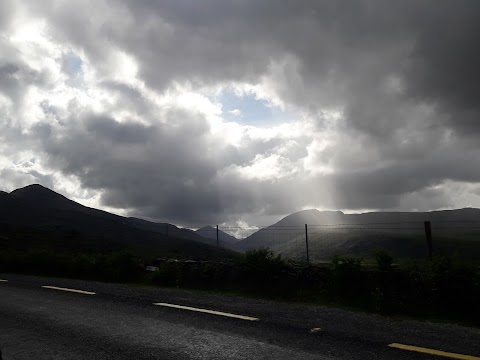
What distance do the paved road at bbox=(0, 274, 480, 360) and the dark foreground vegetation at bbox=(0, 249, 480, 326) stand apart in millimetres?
1243

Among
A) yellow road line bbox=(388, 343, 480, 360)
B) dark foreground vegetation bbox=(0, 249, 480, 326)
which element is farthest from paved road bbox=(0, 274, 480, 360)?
dark foreground vegetation bbox=(0, 249, 480, 326)

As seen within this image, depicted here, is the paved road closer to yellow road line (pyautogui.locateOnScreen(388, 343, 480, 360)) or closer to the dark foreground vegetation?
yellow road line (pyautogui.locateOnScreen(388, 343, 480, 360))

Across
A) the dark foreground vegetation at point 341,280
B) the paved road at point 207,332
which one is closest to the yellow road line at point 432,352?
the paved road at point 207,332

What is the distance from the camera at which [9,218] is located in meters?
193

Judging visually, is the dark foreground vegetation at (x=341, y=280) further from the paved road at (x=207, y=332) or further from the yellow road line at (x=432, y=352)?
the yellow road line at (x=432, y=352)

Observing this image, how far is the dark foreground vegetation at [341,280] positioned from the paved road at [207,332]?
48.9 inches

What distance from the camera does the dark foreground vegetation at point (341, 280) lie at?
842 cm

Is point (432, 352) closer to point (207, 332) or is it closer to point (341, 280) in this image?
point (207, 332)

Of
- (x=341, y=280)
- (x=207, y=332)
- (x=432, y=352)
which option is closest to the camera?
(x=432, y=352)

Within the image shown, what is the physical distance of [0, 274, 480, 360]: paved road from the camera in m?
5.47

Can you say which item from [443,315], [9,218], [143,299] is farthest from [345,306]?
[9,218]

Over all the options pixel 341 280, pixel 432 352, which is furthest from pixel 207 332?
pixel 341 280

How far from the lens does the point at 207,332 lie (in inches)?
256

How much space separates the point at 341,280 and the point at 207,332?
4.87m
